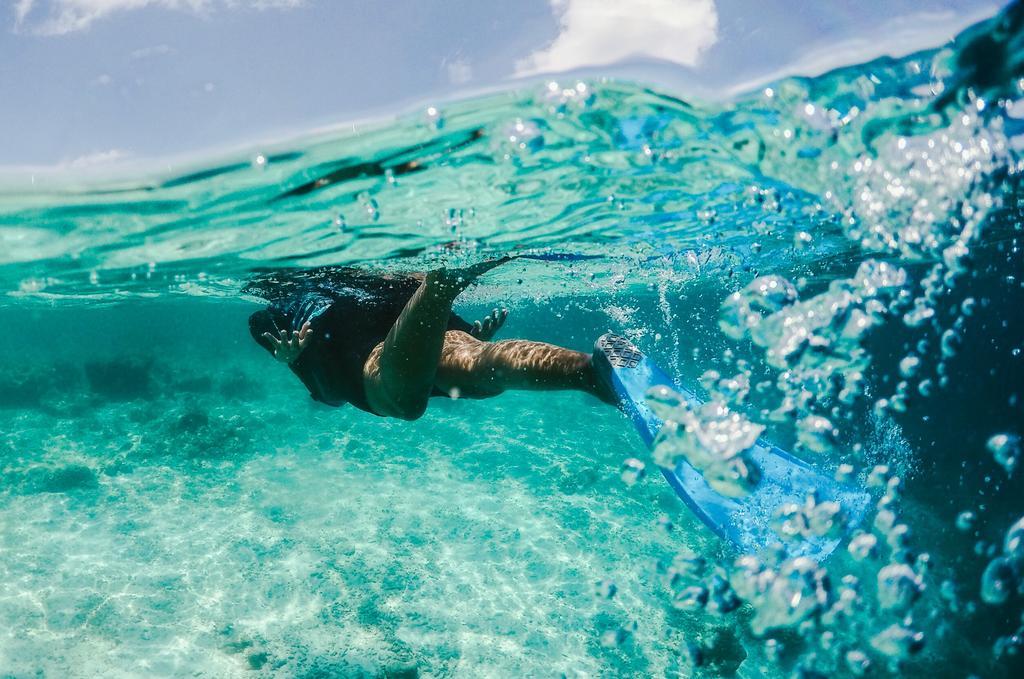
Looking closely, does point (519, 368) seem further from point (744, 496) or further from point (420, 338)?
point (744, 496)

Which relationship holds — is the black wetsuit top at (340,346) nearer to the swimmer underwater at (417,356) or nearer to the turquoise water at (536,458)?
the swimmer underwater at (417,356)

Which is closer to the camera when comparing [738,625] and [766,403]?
[738,625]

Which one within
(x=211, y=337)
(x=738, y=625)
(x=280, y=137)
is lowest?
(x=211, y=337)

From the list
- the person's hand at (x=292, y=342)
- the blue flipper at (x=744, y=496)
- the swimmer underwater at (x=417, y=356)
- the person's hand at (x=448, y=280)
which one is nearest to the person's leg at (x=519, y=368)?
the swimmer underwater at (x=417, y=356)

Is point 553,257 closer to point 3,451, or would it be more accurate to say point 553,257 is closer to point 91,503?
point 91,503

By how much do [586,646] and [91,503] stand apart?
41.8ft

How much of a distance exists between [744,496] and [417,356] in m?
4.06

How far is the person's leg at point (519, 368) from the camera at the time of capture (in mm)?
5336

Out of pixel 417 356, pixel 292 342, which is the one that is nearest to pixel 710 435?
pixel 417 356

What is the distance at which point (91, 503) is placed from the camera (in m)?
13.3

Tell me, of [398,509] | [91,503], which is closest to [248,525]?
[398,509]

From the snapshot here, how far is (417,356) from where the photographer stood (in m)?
5.19

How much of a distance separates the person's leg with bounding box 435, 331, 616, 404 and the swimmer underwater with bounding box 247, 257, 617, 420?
1 centimetres

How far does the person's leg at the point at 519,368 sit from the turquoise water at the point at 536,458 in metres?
1.48
